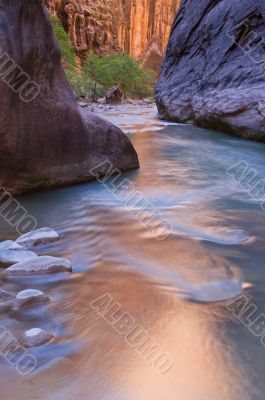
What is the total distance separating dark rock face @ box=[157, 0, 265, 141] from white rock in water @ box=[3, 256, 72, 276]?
636 cm

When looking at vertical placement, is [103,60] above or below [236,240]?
above

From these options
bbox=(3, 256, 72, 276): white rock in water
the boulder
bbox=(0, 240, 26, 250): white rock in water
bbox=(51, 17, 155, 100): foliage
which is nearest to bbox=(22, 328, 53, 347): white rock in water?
the boulder

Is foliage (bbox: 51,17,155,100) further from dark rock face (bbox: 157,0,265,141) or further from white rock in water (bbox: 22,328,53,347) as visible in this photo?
white rock in water (bbox: 22,328,53,347)

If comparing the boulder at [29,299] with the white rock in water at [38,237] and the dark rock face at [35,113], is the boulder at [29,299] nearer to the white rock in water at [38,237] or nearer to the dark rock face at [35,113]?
the white rock in water at [38,237]

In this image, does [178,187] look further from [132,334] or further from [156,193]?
[132,334]

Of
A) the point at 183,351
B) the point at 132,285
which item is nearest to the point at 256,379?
the point at 183,351

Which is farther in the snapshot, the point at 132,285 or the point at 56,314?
the point at 132,285

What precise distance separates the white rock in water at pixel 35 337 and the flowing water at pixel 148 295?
0.03 m

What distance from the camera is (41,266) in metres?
2.00

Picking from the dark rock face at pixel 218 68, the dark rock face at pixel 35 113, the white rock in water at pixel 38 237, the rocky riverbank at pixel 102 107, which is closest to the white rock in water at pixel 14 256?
the white rock in water at pixel 38 237

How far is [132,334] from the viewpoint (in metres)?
1.54

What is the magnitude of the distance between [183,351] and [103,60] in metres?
28.6

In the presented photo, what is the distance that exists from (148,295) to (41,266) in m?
0.53

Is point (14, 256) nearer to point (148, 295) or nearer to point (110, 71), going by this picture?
point (148, 295)
